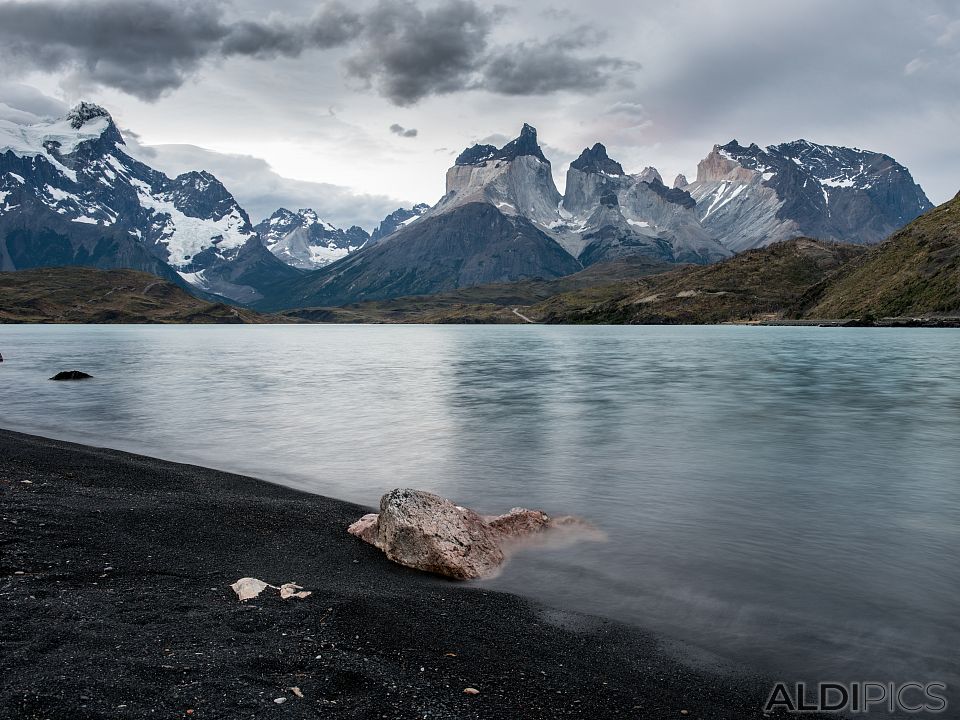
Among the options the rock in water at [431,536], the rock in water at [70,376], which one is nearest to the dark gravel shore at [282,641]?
the rock in water at [431,536]

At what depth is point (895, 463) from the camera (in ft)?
112

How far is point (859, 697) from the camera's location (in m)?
11.5

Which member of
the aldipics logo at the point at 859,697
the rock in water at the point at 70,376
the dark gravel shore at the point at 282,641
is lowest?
the rock in water at the point at 70,376

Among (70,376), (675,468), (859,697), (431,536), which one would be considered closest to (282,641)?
(431,536)

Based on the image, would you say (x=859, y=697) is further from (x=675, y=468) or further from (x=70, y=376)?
(x=70, y=376)

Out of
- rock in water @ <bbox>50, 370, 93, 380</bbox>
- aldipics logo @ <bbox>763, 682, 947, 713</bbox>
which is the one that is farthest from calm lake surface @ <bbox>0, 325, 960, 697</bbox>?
rock in water @ <bbox>50, 370, 93, 380</bbox>

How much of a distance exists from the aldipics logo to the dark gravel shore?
402mm

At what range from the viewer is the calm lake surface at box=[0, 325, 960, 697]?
15.0 m

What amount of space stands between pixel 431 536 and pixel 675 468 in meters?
19.4

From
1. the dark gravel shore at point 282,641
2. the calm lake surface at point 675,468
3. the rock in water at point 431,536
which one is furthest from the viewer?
the rock in water at point 431,536

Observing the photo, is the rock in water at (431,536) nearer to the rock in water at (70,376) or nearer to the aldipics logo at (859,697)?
the aldipics logo at (859,697)

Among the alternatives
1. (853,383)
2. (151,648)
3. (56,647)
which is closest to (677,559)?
(151,648)

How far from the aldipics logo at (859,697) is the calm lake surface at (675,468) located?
0.43 meters

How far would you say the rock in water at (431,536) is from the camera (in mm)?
16828
